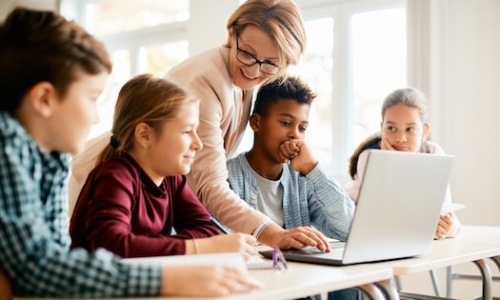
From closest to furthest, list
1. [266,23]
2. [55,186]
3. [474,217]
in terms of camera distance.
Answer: [55,186]
[266,23]
[474,217]

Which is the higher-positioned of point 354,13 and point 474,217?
point 354,13

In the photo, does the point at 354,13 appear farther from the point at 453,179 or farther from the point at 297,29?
the point at 297,29

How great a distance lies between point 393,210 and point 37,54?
0.78 metres

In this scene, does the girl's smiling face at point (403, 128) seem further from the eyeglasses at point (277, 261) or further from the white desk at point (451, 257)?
the eyeglasses at point (277, 261)

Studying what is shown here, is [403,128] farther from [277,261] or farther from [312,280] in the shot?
[312,280]

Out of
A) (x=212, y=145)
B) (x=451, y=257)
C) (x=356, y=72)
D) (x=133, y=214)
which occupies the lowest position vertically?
(x=451, y=257)

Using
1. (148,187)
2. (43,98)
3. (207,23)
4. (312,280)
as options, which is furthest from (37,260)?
(207,23)

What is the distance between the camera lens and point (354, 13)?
4289 millimetres

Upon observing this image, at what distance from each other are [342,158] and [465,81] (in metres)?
1.03

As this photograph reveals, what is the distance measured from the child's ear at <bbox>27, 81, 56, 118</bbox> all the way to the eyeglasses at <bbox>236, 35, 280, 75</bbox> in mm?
892

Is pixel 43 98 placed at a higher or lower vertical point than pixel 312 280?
higher

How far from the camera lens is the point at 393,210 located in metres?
1.34

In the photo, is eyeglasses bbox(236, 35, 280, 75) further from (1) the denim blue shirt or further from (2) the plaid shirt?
(2) the plaid shirt

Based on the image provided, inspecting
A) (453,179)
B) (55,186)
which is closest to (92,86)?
(55,186)
